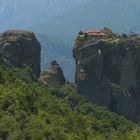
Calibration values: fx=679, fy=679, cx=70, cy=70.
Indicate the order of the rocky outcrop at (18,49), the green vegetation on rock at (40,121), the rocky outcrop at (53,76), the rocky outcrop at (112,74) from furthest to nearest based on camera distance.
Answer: the rocky outcrop at (53,76) < the rocky outcrop at (18,49) < the rocky outcrop at (112,74) < the green vegetation on rock at (40,121)

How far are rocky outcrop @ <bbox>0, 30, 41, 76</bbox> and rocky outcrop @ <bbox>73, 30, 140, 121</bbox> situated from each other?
28.8 feet

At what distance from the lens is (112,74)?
117 meters

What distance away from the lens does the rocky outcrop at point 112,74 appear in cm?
11544

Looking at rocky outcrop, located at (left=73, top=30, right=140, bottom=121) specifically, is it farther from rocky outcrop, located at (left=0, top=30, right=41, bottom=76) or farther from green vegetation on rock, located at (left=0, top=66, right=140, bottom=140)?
rocky outcrop, located at (left=0, top=30, right=41, bottom=76)

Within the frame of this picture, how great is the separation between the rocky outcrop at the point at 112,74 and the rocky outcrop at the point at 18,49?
28.8 feet

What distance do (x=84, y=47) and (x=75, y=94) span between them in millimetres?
8143

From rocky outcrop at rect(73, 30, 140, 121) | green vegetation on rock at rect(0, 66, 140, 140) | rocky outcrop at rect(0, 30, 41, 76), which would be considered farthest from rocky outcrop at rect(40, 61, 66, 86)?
green vegetation on rock at rect(0, 66, 140, 140)

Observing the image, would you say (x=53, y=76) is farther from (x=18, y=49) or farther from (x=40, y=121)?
(x=40, y=121)

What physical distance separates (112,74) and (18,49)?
16673 millimetres

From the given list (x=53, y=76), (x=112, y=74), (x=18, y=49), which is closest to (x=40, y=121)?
Answer: (x=18, y=49)

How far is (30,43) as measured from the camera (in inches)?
4663

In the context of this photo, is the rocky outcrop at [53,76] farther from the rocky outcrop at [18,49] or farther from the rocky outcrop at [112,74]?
the rocky outcrop at [112,74]

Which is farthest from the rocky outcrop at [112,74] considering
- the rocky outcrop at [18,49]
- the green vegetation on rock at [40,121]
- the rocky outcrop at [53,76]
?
the rocky outcrop at [18,49]

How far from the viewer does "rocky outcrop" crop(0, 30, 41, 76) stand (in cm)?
11588
